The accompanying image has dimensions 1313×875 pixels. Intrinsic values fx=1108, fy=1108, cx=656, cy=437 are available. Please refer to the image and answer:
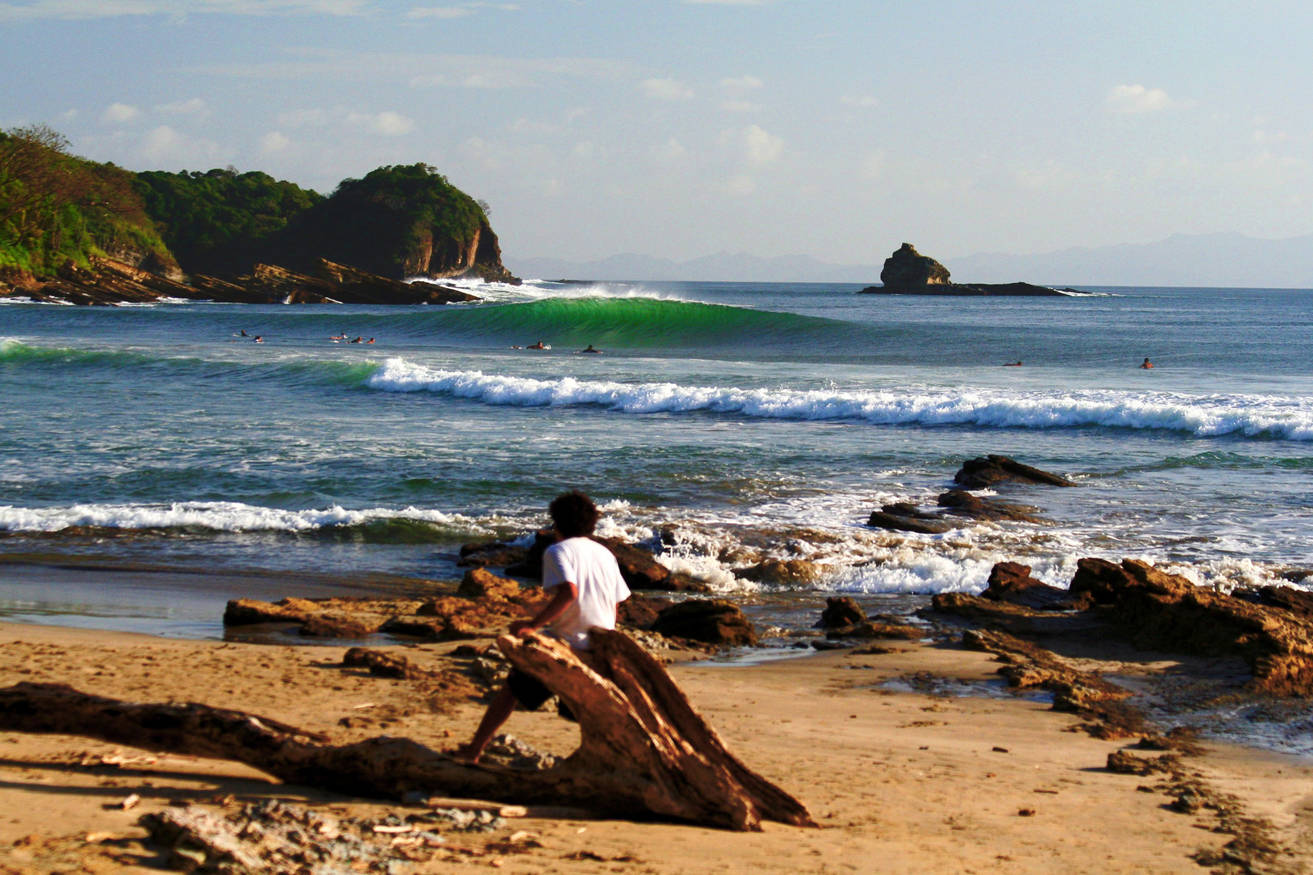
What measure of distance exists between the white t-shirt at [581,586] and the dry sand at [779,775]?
0.67 meters

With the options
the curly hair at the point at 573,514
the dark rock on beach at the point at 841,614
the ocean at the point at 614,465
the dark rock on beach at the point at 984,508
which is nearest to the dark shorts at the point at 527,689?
the curly hair at the point at 573,514

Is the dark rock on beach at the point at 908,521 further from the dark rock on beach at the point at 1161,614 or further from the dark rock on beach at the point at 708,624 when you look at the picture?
the dark rock on beach at the point at 708,624

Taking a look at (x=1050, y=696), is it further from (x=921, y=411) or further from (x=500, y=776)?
(x=921, y=411)

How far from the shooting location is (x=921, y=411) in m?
22.6

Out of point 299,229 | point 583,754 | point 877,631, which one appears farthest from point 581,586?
point 299,229

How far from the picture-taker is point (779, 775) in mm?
4883

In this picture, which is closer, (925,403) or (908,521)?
(908,521)

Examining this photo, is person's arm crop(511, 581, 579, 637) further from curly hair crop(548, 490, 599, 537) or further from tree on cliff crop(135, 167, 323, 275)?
tree on cliff crop(135, 167, 323, 275)

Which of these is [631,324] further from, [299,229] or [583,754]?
[299,229]

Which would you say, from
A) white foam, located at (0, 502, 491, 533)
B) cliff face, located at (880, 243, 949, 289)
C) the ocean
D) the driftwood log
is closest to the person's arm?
the driftwood log

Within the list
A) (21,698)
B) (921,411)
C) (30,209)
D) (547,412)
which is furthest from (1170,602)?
(547,412)

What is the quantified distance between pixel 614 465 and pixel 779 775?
1098 centimetres

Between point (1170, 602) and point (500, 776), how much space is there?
560 cm

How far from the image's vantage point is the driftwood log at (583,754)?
3990 millimetres
